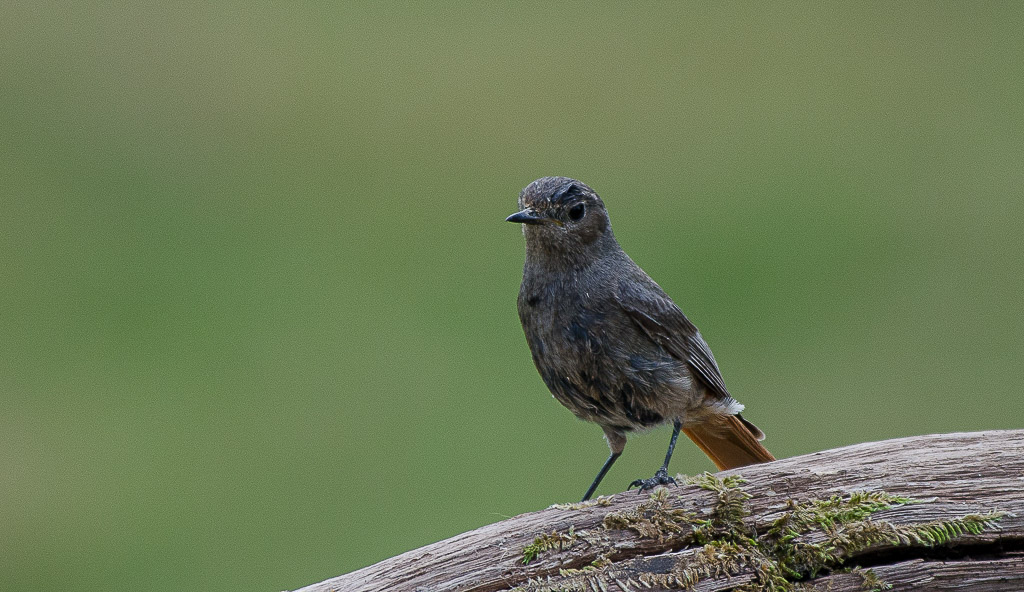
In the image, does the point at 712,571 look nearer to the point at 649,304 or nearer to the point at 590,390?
the point at 590,390

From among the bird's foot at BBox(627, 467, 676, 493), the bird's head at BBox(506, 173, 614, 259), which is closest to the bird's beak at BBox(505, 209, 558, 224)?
the bird's head at BBox(506, 173, 614, 259)

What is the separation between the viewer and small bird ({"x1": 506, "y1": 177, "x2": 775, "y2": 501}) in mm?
4180

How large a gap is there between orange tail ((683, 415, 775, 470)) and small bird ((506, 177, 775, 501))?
7 cm

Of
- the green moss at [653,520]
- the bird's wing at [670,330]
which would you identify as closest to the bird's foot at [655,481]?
the green moss at [653,520]

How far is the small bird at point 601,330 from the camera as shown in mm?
4180

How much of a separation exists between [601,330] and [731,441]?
3.35ft

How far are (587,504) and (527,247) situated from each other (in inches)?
50.3

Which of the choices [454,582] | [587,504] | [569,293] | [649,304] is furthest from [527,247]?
[454,582]

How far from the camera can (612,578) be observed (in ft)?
11.3

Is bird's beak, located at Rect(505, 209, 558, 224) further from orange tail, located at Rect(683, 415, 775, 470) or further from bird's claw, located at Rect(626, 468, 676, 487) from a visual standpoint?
orange tail, located at Rect(683, 415, 775, 470)

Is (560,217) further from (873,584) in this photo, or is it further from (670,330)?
(873,584)

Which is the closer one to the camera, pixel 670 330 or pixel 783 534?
pixel 783 534

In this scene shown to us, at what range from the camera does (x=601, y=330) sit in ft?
13.7

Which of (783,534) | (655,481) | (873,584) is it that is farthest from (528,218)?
(873,584)
